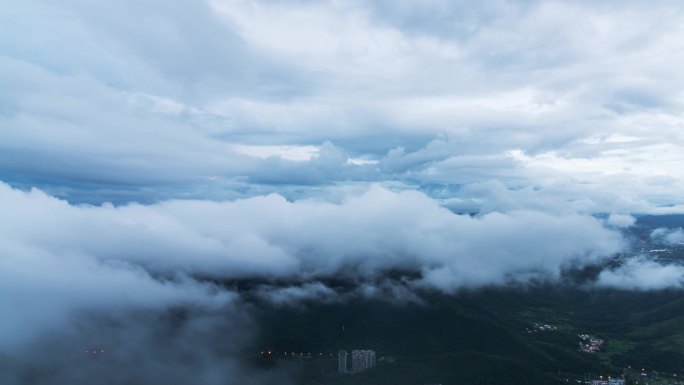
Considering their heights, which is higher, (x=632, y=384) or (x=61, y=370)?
(x=61, y=370)

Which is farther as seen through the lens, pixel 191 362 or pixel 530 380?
pixel 191 362

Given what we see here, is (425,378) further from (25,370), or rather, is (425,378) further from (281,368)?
(25,370)

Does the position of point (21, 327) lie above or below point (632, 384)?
above

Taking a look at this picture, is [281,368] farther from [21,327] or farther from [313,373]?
[21,327]

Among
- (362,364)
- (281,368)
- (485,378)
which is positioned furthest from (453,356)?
(281,368)

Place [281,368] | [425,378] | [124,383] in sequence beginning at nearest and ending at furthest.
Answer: [124,383] < [425,378] < [281,368]

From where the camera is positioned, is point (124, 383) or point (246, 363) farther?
point (246, 363)

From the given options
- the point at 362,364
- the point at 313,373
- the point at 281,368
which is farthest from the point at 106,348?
the point at 362,364

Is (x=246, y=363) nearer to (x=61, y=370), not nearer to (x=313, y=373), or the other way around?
(x=313, y=373)

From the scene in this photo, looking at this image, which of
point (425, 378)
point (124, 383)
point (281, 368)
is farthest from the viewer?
point (281, 368)
